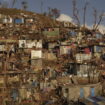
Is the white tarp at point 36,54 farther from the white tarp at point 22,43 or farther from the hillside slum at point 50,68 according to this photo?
the white tarp at point 22,43

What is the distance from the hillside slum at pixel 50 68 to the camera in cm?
1597

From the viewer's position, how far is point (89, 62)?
71.4ft

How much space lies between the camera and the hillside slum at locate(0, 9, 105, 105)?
52.4 feet

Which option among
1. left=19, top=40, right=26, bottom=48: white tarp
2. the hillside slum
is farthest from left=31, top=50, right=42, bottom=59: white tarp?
left=19, top=40, right=26, bottom=48: white tarp

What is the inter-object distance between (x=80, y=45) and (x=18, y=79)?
35.9 feet

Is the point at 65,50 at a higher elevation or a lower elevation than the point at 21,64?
higher

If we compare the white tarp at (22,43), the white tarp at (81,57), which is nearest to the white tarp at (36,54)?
the white tarp at (22,43)

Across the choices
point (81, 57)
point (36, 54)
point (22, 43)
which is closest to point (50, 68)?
point (36, 54)

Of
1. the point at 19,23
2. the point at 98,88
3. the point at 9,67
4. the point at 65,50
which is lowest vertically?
the point at 98,88

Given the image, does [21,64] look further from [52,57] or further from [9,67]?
[52,57]

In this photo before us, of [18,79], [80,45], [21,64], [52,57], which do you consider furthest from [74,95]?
[80,45]

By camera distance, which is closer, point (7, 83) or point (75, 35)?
point (7, 83)

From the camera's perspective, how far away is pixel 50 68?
20.4 m

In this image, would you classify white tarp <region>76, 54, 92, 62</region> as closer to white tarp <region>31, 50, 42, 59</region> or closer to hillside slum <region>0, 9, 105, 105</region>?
hillside slum <region>0, 9, 105, 105</region>
